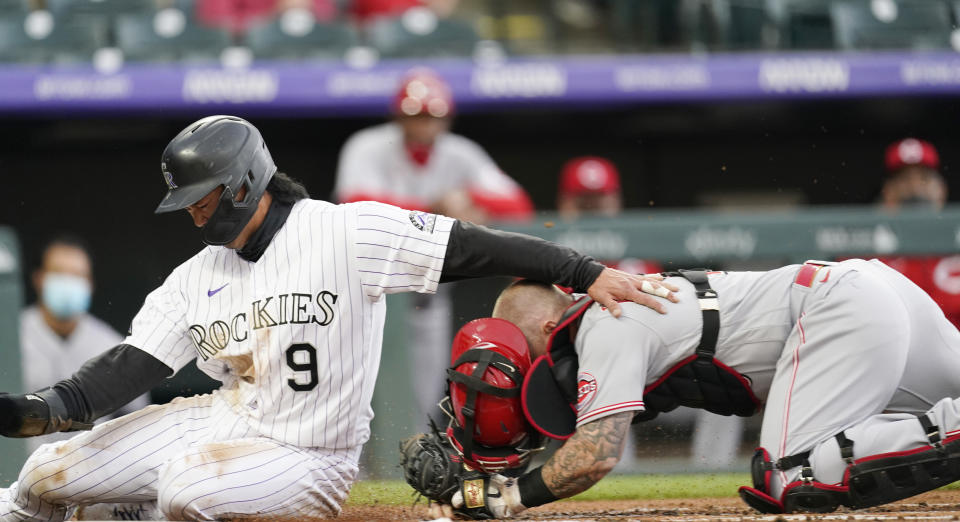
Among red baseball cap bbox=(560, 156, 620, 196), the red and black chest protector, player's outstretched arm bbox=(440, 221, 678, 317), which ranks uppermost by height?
red baseball cap bbox=(560, 156, 620, 196)

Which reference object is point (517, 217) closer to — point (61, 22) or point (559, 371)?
point (559, 371)

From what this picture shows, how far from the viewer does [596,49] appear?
26.0 feet

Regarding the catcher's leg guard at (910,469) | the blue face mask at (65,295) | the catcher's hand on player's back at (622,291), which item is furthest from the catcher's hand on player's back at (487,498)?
the blue face mask at (65,295)

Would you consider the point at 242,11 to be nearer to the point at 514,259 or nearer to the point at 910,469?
the point at 514,259

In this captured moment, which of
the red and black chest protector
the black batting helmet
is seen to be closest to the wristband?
the red and black chest protector

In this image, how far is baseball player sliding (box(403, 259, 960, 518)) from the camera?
10.4 ft

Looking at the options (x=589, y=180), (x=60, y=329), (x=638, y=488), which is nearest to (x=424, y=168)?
(x=589, y=180)

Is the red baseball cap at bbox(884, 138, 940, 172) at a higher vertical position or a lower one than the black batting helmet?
higher

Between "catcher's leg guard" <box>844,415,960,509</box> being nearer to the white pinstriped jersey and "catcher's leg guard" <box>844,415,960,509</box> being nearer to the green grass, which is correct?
the green grass

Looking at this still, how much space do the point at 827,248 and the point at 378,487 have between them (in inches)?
102

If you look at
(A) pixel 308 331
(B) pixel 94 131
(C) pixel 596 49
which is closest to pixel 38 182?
(B) pixel 94 131

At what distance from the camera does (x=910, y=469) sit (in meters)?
3.17

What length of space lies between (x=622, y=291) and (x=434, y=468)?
0.77 metres

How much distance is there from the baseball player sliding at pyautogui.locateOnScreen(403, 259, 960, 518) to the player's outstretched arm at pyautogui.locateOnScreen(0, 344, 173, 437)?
2.81ft
